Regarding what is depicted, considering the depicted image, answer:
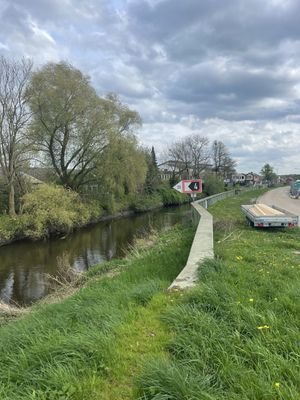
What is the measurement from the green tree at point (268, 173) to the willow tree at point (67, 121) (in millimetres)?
105569

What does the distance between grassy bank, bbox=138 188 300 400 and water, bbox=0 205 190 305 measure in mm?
7923

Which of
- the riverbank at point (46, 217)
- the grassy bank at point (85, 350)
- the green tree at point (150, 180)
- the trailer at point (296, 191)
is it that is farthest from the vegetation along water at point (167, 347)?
the green tree at point (150, 180)

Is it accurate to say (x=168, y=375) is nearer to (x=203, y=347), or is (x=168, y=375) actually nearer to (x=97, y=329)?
(x=203, y=347)

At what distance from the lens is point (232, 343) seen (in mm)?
2908

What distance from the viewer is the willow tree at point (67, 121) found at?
27719 millimetres

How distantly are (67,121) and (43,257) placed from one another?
16.3m

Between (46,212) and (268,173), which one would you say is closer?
(46,212)

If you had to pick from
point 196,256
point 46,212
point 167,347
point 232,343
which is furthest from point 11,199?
point 232,343

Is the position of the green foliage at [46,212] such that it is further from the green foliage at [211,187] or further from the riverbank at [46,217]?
the green foliage at [211,187]

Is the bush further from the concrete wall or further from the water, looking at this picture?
the concrete wall

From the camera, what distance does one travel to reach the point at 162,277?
6.86 meters

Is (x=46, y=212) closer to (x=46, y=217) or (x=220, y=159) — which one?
(x=46, y=217)

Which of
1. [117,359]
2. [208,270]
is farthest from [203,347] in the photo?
[208,270]

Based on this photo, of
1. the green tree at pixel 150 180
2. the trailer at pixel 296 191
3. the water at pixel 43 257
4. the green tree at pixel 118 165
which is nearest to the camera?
the water at pixel 43 257
